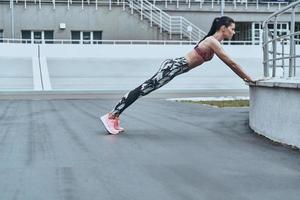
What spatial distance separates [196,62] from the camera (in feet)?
31.7

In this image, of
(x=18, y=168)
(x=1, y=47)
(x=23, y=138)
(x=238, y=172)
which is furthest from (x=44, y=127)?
(x=1, y=47)

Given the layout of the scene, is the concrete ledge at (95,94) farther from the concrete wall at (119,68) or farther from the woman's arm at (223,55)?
the woman's arm at (223,55)

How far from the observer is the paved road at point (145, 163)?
550 cm

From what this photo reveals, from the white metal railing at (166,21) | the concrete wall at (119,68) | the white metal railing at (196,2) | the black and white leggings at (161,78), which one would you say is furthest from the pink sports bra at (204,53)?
the white metal railing at (196,2)

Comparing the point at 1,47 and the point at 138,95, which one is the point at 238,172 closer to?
the point at 138,95

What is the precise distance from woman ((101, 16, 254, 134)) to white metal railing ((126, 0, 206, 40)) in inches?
1317

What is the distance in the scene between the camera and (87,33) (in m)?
44.1

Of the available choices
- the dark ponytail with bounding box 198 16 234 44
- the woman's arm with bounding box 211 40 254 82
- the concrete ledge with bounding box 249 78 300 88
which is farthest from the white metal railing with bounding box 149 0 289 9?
the concrete ledge with bounding box 249 78 300 88

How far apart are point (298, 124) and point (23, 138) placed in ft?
13.6

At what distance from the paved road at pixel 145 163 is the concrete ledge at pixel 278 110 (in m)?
0.21

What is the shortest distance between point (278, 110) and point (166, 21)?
35.7 meters

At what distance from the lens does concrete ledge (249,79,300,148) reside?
313 inches

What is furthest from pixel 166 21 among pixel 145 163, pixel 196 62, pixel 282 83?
pixel 145 163

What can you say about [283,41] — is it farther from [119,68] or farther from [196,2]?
[196,2]
